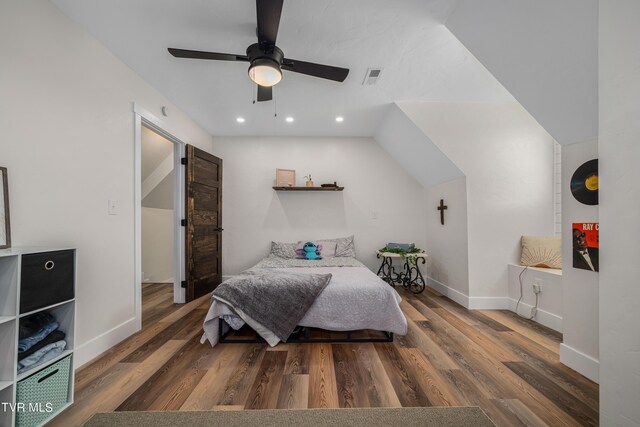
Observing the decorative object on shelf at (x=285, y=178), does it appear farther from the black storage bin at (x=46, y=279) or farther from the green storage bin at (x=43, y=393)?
the green storage bin at (x=43, y=393)

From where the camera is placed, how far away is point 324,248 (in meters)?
3.89

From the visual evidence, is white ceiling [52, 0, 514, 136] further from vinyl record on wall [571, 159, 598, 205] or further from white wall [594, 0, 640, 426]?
vinyl record on wall [571, 159, 598, 205]

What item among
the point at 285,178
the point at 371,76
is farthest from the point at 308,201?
the point at 371,76

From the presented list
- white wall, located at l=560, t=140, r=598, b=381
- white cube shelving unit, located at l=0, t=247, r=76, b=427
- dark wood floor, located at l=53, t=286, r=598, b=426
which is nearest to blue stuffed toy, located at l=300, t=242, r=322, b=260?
dark wood floor, located at l=53, t=286, r=598, b=426

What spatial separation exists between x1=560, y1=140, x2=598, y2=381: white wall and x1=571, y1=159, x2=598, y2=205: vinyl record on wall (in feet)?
0.16

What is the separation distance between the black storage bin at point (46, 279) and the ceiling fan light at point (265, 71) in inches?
63.2

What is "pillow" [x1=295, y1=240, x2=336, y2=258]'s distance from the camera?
3.81m

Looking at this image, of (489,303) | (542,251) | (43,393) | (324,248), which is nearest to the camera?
(43,393)

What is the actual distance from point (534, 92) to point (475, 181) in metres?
1.31

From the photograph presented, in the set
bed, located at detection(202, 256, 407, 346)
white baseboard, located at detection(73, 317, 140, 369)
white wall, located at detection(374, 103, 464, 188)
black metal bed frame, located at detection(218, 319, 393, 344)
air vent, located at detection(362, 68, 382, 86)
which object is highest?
air vent, located at detection(362, 68, 382, 86)

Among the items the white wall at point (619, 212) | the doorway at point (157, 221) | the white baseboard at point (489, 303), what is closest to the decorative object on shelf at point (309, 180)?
the doorway at point (157, 221)

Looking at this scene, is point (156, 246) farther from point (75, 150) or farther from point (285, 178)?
point (75, 150)

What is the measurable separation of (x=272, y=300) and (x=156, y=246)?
10.6 ft

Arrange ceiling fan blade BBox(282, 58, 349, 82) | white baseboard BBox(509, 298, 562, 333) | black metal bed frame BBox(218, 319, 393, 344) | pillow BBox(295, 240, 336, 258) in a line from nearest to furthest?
1. ceiling fan blade BBox(282, 58, 349, 82)
2. black metal bed frame BBox(218, 319, 393, 344)
3. white baseboard BBox(509, 298, 562, 333)
4. pillow BBox(295, 240, 336, 258)
